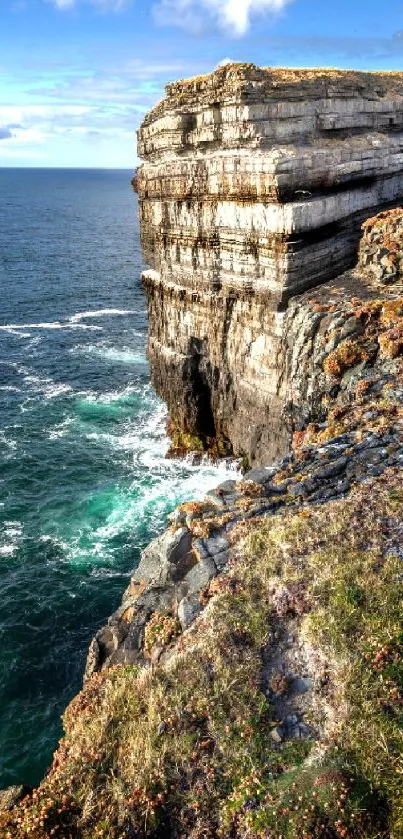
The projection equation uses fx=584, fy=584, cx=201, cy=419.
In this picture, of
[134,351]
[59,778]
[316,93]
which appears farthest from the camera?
[134,351]

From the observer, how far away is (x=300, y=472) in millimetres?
17844

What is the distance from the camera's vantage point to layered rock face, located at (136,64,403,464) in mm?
28234

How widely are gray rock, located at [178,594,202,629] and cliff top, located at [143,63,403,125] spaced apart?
24210 mm

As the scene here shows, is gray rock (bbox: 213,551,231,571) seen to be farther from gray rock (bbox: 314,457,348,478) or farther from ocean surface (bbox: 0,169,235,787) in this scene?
ocean surface (bbox: 0,169,235,787)

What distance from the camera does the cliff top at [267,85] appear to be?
28188 millimetres

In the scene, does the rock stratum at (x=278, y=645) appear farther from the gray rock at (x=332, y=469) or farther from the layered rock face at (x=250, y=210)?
the layered rock face at (x=250, y=210)

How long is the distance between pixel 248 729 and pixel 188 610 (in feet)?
10.5

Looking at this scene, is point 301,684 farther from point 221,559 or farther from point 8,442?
point 8,442

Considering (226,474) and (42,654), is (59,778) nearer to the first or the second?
(42,654)

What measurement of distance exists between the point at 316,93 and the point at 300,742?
102ft

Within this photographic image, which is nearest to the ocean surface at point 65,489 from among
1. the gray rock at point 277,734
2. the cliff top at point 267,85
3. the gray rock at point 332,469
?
the gray rock at point 277,734

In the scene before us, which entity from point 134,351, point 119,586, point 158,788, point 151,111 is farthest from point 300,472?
point 134,351

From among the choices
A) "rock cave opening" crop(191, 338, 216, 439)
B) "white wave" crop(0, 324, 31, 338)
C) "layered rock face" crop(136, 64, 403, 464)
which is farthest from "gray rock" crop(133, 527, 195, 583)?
"white wave" crop(0, 324, 31, 338)

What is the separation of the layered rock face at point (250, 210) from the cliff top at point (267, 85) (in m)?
0.08
